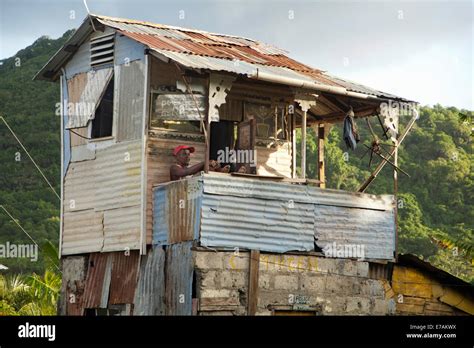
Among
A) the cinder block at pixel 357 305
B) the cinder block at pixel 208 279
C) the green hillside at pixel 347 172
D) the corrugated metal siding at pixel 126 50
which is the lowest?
the cinder block at pixel 357 305

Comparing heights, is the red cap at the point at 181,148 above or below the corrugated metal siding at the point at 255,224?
above

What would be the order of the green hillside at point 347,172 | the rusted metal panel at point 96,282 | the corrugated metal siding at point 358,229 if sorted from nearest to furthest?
the corrugated metal siding at point 358,229
the rusted metal panel at point 96,282
the green hillside at point 347,172

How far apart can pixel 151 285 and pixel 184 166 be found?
238 centimetres

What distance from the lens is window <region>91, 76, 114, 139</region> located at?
2138 centimetres

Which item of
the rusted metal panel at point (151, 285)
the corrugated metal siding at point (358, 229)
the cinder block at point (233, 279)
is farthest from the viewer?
the corrugated metal siding at point (358, 229)

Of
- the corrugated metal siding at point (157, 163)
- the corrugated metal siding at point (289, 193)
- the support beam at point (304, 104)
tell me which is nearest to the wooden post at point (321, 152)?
the corrugated metal siding at point (289, 193)

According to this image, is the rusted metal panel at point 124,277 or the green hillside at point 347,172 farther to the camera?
the green hillside at point 347,172

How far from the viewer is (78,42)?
73.7ft

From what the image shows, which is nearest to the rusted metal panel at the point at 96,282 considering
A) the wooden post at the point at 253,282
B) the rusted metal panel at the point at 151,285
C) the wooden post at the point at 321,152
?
the rusted metal panel at the point at 151,285

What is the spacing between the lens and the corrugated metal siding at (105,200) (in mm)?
20328

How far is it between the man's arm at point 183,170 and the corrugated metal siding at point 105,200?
29.4 inches

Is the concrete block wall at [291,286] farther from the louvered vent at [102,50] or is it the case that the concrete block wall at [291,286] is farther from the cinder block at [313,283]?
the louvered vent at [102,50]

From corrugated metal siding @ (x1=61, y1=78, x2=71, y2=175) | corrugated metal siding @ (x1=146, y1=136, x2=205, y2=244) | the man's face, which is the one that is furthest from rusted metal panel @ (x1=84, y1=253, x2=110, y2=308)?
the man's face
